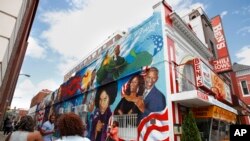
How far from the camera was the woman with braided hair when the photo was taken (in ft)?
11.4

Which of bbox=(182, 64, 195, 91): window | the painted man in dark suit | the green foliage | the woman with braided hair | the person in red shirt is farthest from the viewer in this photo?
the person in red shirt

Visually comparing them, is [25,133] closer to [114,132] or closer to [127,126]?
[127,126]

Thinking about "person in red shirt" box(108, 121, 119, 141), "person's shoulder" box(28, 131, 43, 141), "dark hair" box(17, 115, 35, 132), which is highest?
"dark hair" box(17, 115, 35, 132)

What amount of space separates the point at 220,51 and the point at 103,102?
1031cm

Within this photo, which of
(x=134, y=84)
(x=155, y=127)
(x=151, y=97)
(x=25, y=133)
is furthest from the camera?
(x=134, y=84)

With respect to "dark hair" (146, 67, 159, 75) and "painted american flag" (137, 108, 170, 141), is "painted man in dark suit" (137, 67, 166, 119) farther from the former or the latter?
"painted american flag" (137, 108, 170, 141)

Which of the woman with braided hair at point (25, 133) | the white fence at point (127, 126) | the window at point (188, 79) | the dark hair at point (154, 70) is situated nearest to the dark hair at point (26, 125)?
the woman with braided hair at point (25, 133)

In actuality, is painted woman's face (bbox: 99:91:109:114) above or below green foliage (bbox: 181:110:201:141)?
above

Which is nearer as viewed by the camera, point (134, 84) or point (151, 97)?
point (151, 97)

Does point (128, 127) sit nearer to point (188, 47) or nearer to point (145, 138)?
point (145, 138)

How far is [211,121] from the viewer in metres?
9.55

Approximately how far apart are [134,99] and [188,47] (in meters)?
5.15

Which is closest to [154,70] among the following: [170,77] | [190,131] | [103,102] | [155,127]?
[170,77]

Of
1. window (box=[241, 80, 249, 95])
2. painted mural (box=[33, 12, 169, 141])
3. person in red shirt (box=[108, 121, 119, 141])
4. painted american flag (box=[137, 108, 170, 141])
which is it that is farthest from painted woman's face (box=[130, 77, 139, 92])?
window (box=[241, 80, 249, 95])
